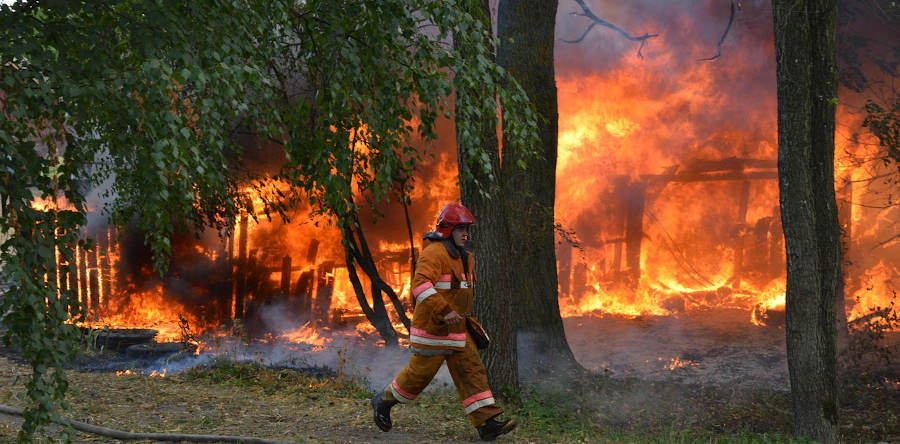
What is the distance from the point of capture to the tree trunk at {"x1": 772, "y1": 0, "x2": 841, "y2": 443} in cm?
722

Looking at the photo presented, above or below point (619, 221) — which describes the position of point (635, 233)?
below

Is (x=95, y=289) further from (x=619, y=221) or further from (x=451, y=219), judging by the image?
(x=451, y=219)

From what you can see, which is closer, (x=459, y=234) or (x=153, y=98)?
(x=153, y=98)

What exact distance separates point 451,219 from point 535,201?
4.24 m

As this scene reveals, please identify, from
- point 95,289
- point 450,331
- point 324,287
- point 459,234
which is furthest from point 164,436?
point 95,289

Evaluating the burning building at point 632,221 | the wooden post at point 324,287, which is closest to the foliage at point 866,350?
the burning building at point 632,221

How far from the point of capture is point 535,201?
9758mm

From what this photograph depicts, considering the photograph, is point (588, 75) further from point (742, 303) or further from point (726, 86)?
point (742, 303)

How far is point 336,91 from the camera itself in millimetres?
4492

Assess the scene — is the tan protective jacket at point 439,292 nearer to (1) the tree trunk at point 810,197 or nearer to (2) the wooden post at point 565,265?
(1) the tree trunk at point 810,197

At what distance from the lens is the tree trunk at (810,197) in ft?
23.7

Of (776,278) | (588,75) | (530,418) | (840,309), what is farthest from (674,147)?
(530,418)

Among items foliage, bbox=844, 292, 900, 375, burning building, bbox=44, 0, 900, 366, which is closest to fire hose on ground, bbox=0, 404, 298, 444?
foliage, bbox=844, 292, 900, 375

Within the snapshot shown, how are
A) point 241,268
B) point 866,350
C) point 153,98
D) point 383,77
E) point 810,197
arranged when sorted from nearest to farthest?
point 153,98 → point 383,77 → point 810,197 → point 866,350 → point 241,268
